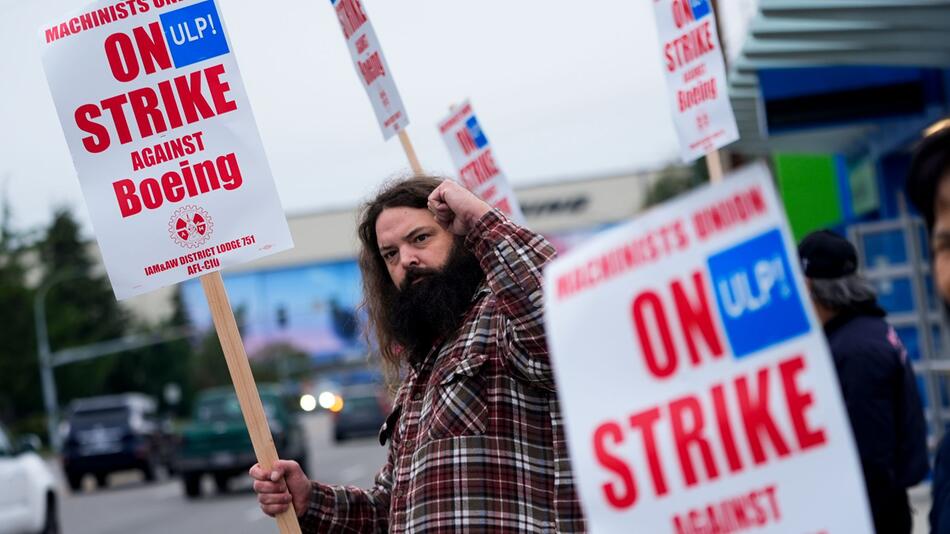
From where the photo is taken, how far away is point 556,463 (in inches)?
123

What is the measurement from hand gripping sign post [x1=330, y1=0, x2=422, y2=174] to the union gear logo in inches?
95.4

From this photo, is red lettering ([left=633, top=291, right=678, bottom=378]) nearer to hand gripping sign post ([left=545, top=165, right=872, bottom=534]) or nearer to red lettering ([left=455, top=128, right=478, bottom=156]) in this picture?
hand gripping sign post ([left=545, top=165, right=872, bottom=534])

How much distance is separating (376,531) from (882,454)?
5.82ft

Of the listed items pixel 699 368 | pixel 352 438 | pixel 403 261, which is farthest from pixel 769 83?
pixel 352 438

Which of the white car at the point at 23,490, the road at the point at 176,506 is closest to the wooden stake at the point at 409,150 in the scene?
the white car at the point at 23,490

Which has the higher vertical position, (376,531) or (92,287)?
(92,287)

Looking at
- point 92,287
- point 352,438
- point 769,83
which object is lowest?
point 352,438

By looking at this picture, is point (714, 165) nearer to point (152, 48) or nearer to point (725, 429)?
point (152, 48)

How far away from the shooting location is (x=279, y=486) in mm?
3465

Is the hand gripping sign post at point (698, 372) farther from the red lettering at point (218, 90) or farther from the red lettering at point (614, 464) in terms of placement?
the red lettering at point (218, 90)

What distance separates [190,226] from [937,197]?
2.08 m

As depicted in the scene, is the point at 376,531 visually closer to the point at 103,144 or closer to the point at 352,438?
the point at 103,144

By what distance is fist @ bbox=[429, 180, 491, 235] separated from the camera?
3.30 meters

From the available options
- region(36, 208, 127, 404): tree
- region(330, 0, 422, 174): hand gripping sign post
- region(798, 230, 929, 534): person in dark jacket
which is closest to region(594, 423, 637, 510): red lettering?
region(798, 230, 929, 534): person in dark jacket
